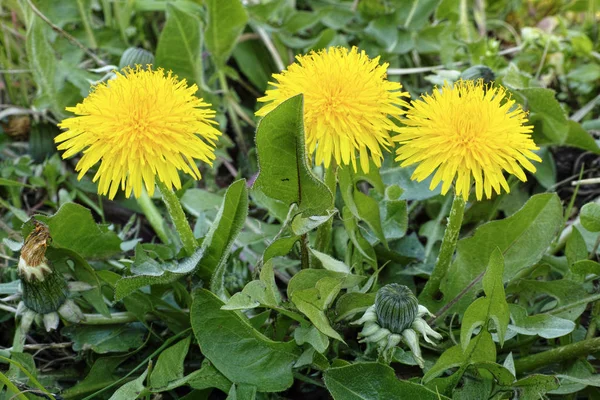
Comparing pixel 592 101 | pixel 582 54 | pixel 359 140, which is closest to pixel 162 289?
pixel 359 140

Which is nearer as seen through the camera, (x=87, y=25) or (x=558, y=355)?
(x=558, y=355)

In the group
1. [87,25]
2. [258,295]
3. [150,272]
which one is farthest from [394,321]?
[87,25]

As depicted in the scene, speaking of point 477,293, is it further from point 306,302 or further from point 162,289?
point 162,289

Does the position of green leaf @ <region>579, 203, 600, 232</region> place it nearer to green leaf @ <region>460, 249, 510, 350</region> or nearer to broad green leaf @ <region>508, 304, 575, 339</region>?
broad green leaf @ <region>508, 304, 575, 339</region>

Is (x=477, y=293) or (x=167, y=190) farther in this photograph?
(x=477, y=293)

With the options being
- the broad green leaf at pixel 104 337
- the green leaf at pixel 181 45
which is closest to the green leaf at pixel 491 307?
the broad green leaf at pixel 104 337

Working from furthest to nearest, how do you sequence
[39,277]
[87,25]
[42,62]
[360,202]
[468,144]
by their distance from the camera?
[87,25]
[42,62]
[360,202]
[39,277]
[468,144]

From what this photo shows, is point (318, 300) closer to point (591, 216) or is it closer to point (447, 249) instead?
point (447, 249)
